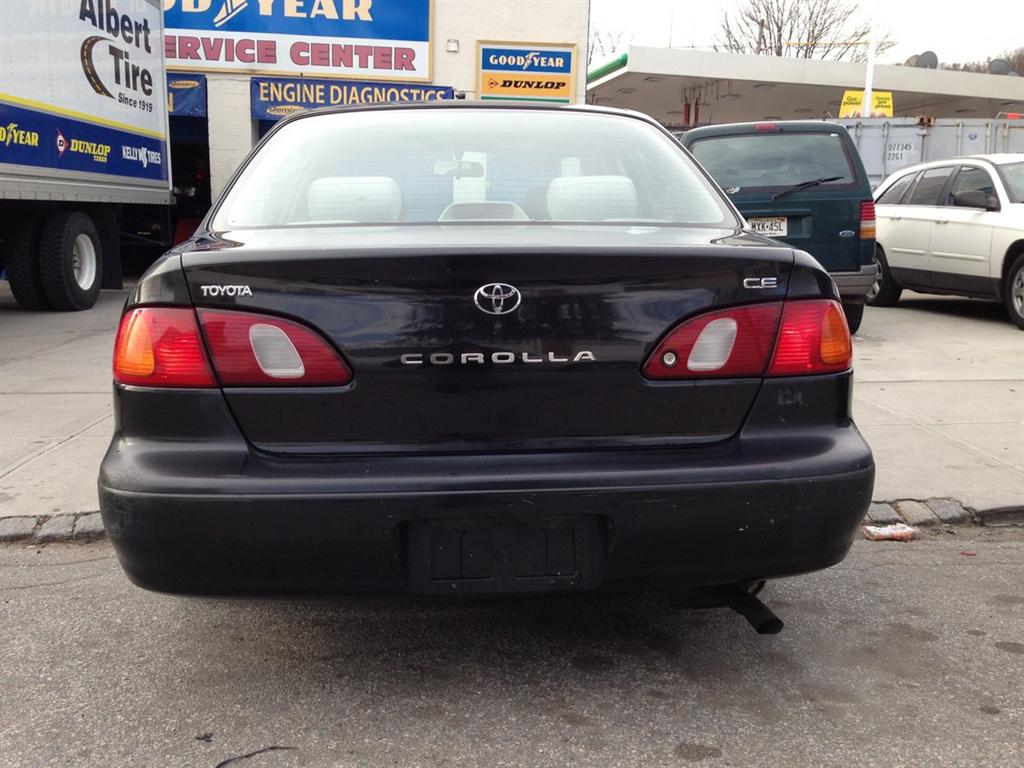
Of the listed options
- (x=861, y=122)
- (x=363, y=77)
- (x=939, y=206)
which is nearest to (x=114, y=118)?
(x=363, y=77)

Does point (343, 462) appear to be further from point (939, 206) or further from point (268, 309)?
point (939, 206)

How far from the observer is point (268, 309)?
2.22m

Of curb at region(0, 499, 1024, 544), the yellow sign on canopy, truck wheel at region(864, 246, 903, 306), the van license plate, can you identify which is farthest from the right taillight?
the yellow sign on canopy

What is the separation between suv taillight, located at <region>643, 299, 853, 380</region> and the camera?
89.9 inches

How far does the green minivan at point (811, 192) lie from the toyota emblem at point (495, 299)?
19.9 ft

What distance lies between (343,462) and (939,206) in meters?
8.91

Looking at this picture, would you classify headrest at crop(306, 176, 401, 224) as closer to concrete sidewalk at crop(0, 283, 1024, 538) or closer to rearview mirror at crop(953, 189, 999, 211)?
concrete sidewalk at crop(0, 283, 1024, 538)

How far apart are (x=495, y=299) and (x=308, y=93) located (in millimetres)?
15499

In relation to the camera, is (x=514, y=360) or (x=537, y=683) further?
(x=537, y=683)

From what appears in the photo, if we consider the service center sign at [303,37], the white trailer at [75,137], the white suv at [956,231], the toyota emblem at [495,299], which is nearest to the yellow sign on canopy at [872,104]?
the service center sign at [303,37]

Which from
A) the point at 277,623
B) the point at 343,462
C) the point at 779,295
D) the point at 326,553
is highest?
the point at 779,295

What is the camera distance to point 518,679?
8.65 feet

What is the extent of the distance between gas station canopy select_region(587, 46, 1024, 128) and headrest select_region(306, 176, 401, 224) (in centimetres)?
2487

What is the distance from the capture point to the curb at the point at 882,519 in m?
3.82
